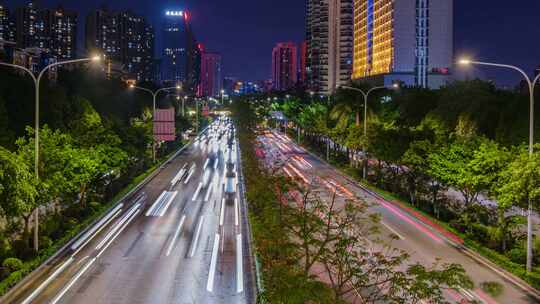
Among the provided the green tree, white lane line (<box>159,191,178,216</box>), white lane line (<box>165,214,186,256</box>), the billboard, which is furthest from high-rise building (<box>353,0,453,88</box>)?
the green tree

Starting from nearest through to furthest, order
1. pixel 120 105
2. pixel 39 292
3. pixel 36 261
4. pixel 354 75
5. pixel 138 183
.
A: pixel 39 292 < pixel 36 261 < pixel 138 183 < pixel 120 105 < pixel 354 75

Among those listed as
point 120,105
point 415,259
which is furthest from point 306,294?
point 120,105

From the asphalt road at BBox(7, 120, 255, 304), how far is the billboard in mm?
13441

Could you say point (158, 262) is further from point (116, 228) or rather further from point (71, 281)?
point (116, 228)

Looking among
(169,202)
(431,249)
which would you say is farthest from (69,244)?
(431,249)

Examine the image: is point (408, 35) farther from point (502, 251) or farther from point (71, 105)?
point (502, 251)

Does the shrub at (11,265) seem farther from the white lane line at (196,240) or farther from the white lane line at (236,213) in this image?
the white lane line at (236,213)

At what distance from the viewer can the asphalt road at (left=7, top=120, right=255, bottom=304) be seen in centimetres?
2000

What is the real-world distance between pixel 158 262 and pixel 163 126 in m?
30.0

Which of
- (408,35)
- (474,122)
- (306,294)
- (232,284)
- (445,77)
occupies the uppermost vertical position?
(408,35)

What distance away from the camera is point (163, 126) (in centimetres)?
5322

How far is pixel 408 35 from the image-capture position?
144750 mm

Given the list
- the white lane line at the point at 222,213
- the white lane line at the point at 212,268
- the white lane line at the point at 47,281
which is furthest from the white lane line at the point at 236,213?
the white lane line at the point at 47,281

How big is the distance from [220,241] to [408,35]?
12593cm
